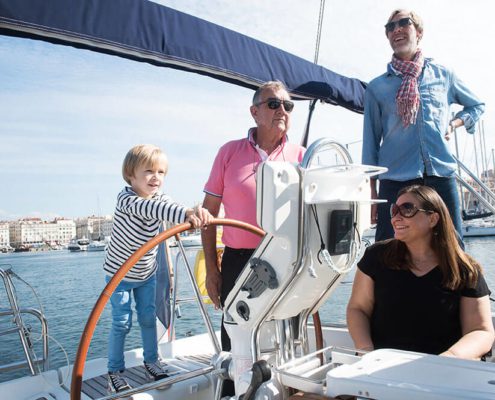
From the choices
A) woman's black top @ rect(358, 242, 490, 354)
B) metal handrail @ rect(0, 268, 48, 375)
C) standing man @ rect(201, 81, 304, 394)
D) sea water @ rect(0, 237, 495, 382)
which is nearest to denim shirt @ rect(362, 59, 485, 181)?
standing man @ rect(201, 81, 304, 394)

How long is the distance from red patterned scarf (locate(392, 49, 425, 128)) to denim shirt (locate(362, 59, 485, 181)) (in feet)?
0.11

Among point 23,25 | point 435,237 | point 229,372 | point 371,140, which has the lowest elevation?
point 229,372

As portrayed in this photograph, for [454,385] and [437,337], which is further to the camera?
[437,337]

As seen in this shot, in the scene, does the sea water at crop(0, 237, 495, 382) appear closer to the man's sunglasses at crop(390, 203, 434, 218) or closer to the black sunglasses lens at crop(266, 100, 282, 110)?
the black sunglasses lens at crop(266, 100, 282, 110)

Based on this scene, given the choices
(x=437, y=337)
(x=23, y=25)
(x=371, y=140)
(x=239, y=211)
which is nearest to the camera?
(x=23, y=25)

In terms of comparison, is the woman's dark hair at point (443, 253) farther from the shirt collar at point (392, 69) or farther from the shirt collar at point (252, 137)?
the shirt collar at point (392, 69)

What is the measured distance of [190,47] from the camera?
2.18 m

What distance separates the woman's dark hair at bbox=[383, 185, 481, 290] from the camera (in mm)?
1815

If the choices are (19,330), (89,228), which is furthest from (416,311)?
(89,228)

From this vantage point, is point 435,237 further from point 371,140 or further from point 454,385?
Result: point 454,385

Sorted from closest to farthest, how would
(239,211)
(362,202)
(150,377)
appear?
1. (362,202)
2. (239,211)
3. (150,377)

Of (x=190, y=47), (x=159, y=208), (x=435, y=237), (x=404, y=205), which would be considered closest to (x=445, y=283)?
(x=435, y=237)

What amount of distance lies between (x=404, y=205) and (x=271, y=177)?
908 mm

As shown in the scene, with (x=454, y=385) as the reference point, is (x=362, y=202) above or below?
above
